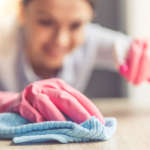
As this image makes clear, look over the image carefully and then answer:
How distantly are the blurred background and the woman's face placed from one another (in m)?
0.15

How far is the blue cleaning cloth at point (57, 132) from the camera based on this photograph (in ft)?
2.31

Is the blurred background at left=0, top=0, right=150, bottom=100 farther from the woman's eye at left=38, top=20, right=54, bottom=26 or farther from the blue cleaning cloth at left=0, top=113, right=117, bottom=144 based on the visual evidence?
the blue cleaning cloth at left=0, top=113, right=117, bottom=144

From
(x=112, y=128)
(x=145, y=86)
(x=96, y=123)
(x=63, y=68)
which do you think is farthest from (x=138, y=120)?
(x=145, y=86)

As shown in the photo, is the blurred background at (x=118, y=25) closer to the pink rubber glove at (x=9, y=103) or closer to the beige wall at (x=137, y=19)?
the beige wall at (x=137, y=19)

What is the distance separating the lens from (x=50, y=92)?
0.79 m

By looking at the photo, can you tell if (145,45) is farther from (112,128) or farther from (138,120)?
(112,128)

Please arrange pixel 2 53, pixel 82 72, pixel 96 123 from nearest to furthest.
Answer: pixel 96 123 → pixel 2 53 → pixel 82 72

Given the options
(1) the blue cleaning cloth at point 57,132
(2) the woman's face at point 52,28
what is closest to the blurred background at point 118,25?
(2) the woman's face at point 52,28

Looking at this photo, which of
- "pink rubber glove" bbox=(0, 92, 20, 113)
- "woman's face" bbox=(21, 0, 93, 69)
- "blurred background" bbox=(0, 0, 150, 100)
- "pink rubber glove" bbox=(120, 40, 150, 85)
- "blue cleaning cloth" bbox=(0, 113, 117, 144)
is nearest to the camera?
"blue cleaning cloth" bbox=(0, 113, 117, 144)

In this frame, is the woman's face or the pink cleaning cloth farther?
the woman's face

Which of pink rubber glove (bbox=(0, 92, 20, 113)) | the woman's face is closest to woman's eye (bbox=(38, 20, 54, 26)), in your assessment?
the woman's face

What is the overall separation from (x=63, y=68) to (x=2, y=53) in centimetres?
35

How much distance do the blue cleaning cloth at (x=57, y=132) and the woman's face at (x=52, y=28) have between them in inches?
51.8

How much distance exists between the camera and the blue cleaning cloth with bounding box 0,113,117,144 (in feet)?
2.31
